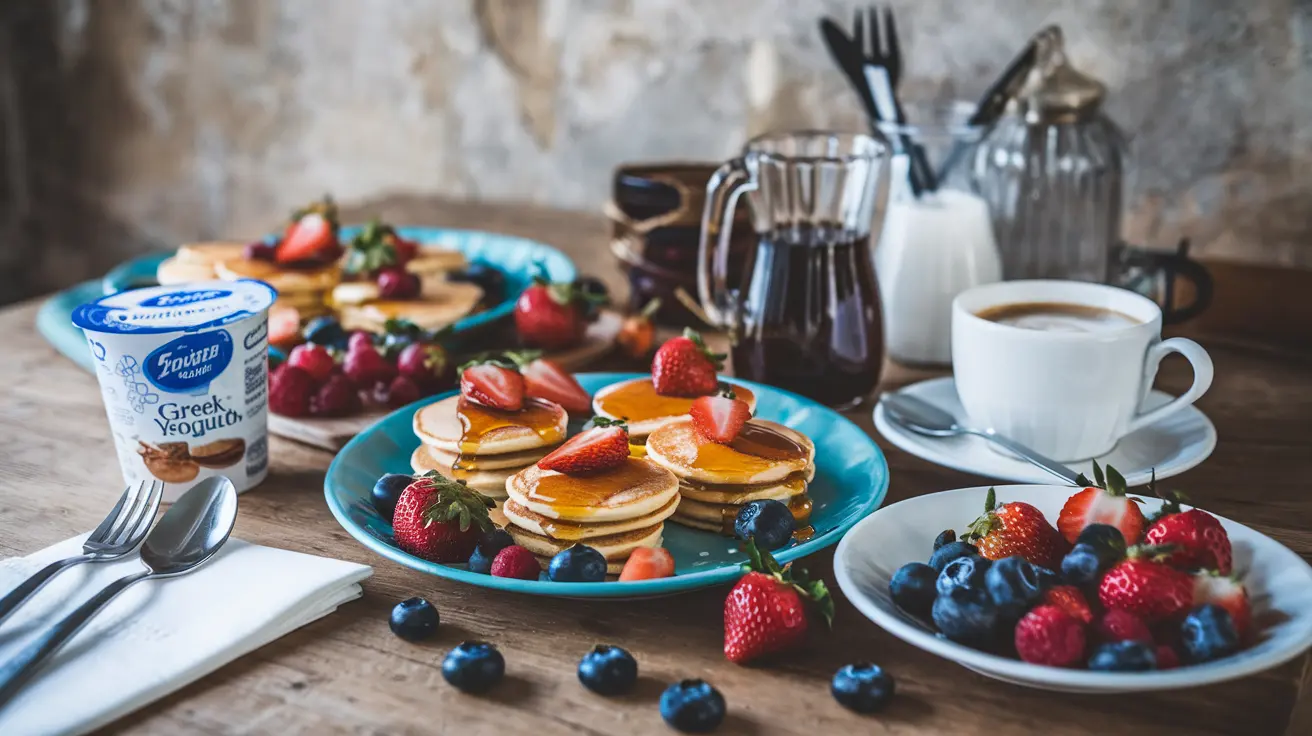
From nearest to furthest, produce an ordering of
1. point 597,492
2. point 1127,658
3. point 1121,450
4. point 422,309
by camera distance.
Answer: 1. point 1127,658
2. point 597,492
3. point 1121,450
4. point 422,309

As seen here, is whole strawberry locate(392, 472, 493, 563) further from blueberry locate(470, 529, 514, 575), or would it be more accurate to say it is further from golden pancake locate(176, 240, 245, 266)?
golden pancake locate(176, 240, 245, 266)

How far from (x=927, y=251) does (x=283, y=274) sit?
0.90 meters

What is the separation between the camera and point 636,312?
1657 millimetres

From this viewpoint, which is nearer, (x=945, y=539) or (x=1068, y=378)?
(x=945, y=539)

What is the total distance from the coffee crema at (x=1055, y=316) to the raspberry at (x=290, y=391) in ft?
2.41

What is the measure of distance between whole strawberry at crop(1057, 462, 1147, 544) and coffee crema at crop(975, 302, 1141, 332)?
0.33 metres

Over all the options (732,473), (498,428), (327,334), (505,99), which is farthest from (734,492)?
(505,99)

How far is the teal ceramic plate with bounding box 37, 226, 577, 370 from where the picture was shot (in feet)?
4.92

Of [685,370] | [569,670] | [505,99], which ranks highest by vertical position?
[505,99]

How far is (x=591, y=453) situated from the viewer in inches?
37.7

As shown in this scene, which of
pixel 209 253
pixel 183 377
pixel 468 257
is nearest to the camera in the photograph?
pixel 183 377

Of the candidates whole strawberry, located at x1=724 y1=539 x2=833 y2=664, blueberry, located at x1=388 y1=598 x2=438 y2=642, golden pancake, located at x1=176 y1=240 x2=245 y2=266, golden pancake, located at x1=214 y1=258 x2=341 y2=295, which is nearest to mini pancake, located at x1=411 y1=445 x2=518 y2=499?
blueberry, located at x1=388 y1=598 x2=438 y2=642

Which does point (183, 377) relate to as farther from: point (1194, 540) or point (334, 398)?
point (1194, 540)

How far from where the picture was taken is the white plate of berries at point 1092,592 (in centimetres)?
72
